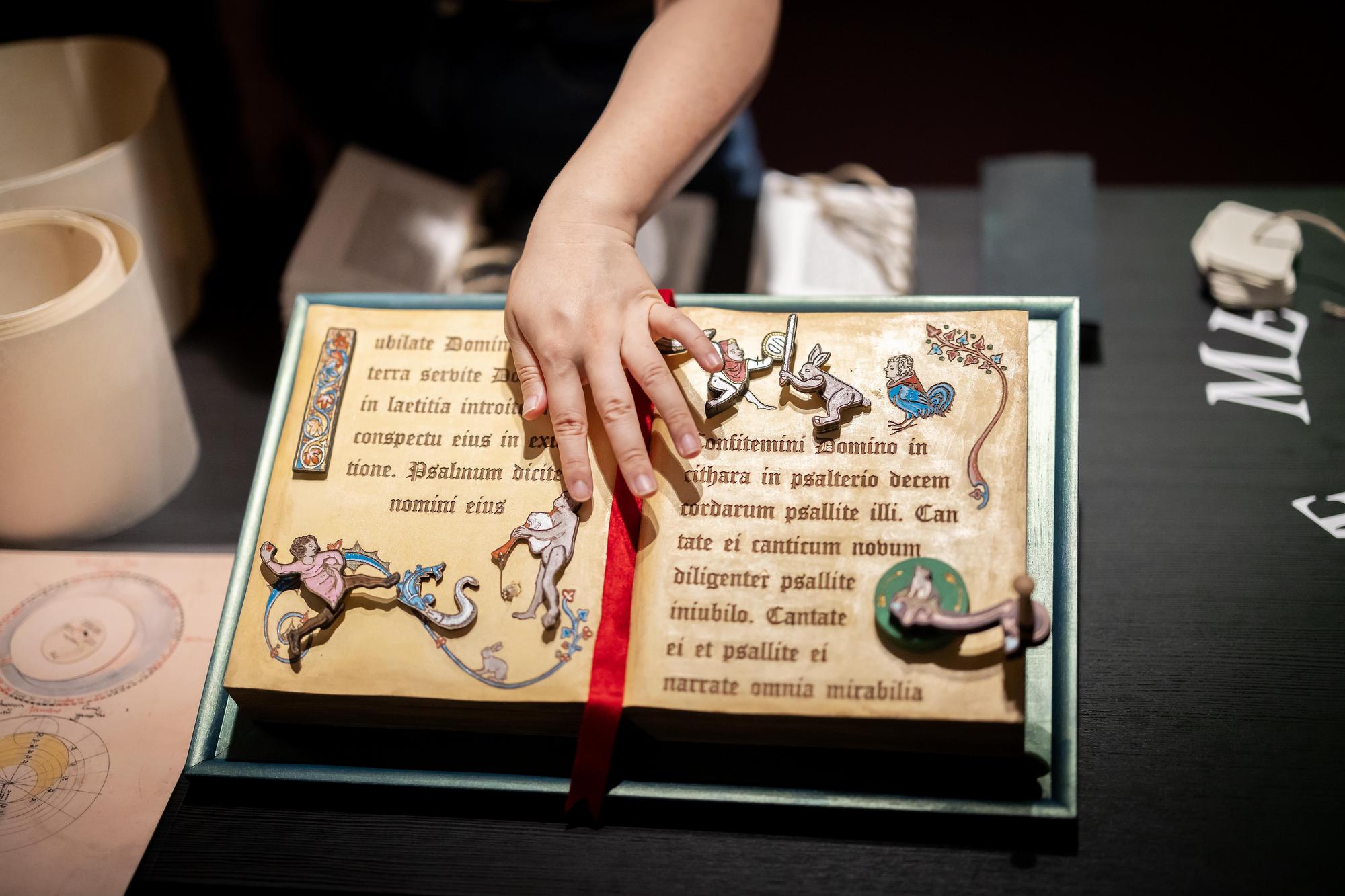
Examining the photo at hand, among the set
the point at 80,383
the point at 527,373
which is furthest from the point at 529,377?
the point at 80,383

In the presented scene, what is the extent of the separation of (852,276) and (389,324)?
0.49m

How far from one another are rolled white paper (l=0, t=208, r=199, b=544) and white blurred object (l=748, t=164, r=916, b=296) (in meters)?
0.60

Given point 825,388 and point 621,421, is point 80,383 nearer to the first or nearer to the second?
point 621,421

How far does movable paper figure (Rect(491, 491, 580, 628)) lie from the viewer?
0.70 meters

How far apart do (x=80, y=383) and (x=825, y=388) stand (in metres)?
0.61

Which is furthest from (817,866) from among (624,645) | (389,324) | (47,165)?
(47,165)

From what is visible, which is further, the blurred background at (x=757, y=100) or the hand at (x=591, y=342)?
the blurred background at (x=757, y=100)

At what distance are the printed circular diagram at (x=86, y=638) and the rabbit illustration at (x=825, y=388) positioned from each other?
570mm

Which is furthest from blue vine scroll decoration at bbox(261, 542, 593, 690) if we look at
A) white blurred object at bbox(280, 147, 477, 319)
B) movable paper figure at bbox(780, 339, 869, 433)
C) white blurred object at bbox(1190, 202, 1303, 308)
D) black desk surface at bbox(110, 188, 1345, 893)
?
white blurred object at bbox(1190, 202, 1303, 308)

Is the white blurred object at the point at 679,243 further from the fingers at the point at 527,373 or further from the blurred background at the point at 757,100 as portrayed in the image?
the fingers at the point at 527,373

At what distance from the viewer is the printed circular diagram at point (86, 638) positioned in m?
0.85

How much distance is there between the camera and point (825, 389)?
0.74 metres

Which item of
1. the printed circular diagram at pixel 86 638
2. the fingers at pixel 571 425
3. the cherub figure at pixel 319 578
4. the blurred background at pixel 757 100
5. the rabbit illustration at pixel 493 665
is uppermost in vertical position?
the blurred background at pixel 757 100

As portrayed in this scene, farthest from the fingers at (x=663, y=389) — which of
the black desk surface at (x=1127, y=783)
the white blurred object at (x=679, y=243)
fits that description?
the white blurred object at (x=679, y=243)
